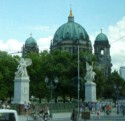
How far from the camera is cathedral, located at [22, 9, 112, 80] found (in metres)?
154

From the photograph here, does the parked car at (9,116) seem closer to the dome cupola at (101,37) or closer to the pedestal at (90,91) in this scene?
the pedestal at (90,91)

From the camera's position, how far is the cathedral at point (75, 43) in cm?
15362

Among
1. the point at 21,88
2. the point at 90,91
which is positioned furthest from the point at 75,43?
the point at 21,88

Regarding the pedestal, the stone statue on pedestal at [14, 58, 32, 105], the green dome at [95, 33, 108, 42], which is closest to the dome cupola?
the green dome at [95, 33, 108, 42]

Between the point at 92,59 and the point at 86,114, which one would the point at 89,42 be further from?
the point at 86,114

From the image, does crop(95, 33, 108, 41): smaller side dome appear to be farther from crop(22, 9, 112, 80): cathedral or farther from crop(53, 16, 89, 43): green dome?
crop(53, 16, 89, 43): green dome

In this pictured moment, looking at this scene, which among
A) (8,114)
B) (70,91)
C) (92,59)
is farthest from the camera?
(92,59)

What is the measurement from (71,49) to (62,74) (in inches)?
3122

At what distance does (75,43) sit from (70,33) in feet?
A: 19.4

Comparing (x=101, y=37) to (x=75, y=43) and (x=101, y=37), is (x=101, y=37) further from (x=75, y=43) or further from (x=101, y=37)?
(x=75, y=43)

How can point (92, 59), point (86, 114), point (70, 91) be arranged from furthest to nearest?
point (92, 59), point (70, 91), point (86, 114)

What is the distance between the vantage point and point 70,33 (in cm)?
15925

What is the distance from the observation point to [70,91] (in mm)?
73500

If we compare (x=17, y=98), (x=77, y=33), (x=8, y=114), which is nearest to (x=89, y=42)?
(x=77, y=33)
